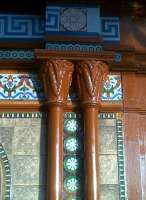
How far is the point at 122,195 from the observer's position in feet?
14.8

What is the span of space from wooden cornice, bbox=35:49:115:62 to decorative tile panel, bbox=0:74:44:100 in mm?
322

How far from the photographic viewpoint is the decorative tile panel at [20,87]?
15.7 feet

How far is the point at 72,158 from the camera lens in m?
4.58

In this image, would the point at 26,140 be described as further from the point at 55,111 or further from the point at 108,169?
the point at 108,169

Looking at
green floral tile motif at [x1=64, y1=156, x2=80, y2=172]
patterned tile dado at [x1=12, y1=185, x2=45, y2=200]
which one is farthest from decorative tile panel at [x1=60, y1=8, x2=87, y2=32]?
patterned tile dado at [x1=12, y1=185, x2=45, y2=200]

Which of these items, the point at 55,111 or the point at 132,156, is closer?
Answer: the point at 55,111

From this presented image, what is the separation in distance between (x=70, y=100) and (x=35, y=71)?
48 centimetres

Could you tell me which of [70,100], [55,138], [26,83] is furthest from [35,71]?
Result: [55,138]

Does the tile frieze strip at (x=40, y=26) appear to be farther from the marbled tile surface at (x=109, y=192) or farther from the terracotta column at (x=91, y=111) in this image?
the marbled tile surface at (x=109, y=192)

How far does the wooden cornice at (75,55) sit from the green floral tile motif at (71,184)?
117cm

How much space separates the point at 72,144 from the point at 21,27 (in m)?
1.37

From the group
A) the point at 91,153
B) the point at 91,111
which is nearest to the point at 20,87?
the point at 91,111

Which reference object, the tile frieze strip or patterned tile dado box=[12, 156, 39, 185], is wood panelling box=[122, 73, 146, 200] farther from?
patterned tile dado box=[12, 156, 39, 185]

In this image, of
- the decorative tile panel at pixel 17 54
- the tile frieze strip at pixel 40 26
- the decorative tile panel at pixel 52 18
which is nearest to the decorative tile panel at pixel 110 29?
the tile frieze strip at pixel 40 26
